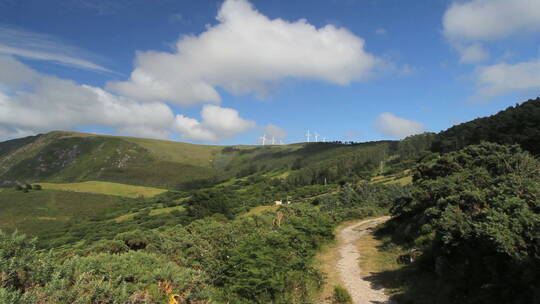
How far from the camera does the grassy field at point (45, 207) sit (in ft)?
371

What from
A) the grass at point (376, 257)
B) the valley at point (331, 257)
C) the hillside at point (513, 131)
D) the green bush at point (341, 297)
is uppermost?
the hillside at point (513, 131)

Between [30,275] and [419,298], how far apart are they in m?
15.4

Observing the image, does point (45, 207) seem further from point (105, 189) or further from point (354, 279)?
point (354, 279)

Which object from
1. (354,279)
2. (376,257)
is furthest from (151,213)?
(354,279)

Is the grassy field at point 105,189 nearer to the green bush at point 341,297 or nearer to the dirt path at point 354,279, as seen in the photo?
the dirt path at point 354,279

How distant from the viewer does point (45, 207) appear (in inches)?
5049

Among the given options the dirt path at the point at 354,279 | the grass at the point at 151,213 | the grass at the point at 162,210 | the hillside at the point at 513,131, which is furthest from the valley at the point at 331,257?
the grass at the point at 151,213

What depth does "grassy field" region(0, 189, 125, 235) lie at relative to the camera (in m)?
113

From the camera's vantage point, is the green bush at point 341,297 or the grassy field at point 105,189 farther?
the grassy field at point 105,189

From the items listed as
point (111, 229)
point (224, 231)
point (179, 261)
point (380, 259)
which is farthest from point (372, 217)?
point (111, 229)

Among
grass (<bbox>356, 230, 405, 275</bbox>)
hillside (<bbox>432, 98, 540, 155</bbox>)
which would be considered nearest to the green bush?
grass (<bbox>356, 230, 405, 275</bbox>)

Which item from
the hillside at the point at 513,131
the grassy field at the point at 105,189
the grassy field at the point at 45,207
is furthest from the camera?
the grassy field at the point at 105,189

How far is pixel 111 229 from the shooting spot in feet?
312

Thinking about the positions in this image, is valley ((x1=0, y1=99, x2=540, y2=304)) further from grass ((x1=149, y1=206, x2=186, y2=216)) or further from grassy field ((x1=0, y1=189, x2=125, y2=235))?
grassy field ((x1=0, y1=189, x2=125, y2=235))
